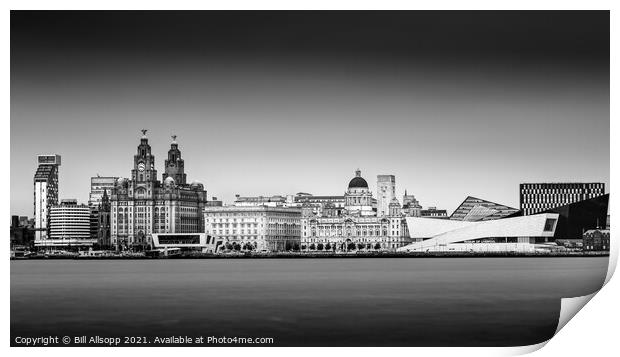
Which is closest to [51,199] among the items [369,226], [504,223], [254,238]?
[254,238]

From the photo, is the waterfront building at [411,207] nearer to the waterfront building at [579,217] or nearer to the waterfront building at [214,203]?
the waterfront building at [579,217]

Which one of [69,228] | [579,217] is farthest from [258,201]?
[579,217]

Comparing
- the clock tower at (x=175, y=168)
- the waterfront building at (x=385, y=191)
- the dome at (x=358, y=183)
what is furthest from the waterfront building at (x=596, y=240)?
the clock tower at (x=175, y=168)

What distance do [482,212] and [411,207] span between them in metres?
6.82

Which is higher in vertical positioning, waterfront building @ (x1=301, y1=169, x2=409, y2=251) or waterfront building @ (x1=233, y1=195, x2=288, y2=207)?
waterfront building @ (x1=233, y1=195, x2=288, y2=207)

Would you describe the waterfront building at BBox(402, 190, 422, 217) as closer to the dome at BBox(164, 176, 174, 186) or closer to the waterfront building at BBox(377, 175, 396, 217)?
the waterfront building at BBox(377, 175, 396, 217)

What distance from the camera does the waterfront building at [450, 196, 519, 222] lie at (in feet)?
96.4

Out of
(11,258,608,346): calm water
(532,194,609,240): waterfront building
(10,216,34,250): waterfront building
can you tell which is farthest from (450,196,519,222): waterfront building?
(10,216,34,250): waterfront building

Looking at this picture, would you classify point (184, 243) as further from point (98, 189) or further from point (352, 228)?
point (352, 228)

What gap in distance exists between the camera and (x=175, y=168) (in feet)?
144

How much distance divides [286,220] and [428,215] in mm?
9146

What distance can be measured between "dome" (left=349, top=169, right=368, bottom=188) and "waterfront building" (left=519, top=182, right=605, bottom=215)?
5.26 metres

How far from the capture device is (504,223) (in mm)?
34750
